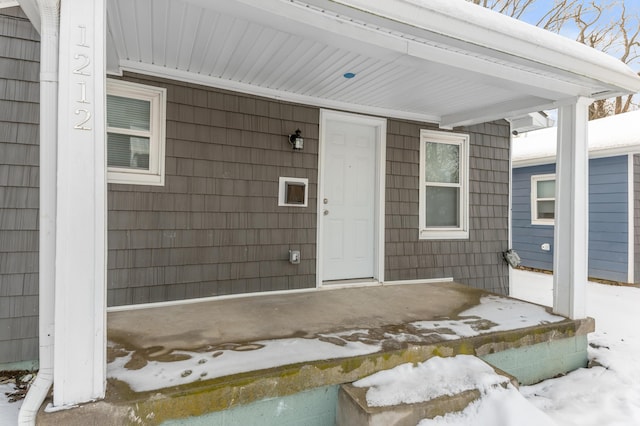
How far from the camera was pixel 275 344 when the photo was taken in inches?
86.2

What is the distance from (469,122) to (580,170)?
1585 millimetres

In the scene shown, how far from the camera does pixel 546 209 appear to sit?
7238 millimetres

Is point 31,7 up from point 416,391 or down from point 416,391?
up

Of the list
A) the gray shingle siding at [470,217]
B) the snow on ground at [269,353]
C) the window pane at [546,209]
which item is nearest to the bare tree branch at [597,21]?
the window pane at [546,209]

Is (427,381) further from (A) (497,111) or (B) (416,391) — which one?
(A) (497,111)

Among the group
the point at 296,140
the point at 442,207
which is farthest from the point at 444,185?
the point at 296,140

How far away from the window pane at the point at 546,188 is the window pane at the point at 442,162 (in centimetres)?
369

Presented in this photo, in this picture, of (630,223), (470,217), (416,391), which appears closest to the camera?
(416,391)

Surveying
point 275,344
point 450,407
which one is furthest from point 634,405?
point 275,344

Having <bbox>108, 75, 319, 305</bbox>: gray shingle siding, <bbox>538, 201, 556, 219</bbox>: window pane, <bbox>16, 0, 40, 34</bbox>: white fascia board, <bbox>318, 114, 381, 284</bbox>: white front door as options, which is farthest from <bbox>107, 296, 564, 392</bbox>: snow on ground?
<bbox>538, 201, 556, 219</bbox>: window pane

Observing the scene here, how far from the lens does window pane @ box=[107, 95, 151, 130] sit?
301 centimetres

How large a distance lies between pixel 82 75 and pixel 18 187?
177 centimetres

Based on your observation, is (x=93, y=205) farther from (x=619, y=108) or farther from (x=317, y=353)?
(x=619, y=108)

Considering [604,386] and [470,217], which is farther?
[470,217]
